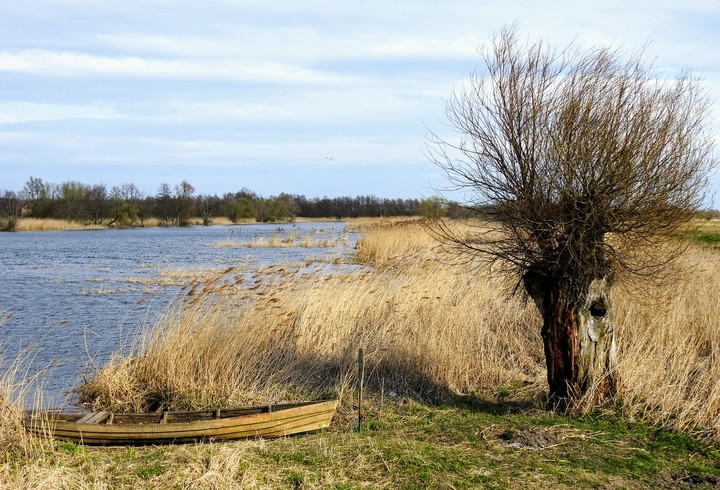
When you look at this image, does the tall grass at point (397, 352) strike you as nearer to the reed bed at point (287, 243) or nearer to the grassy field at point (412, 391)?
the grassy field at point (412, 391)

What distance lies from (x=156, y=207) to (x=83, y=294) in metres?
55.1

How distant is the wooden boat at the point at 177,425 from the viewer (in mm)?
6887

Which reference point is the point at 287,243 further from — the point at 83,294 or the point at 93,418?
the point at 93,418

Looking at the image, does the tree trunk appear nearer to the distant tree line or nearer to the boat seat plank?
the boat seat plank

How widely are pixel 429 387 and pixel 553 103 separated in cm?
372

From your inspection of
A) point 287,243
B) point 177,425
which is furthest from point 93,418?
point 287,243

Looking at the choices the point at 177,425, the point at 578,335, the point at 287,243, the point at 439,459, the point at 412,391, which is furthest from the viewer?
the point at 287,243

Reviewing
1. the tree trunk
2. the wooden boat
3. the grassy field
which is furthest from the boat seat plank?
the tree trunk

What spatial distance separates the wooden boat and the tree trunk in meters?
2.46

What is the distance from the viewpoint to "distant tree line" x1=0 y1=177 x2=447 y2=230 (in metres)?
62.2

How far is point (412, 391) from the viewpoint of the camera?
27.9ft

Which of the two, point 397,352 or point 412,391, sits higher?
point 397,352

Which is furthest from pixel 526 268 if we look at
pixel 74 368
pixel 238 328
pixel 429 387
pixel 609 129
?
pixel 74 368

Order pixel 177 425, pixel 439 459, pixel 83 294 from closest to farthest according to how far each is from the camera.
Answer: pixel 439 459 → pixel 177 425 → pixel 83 294
